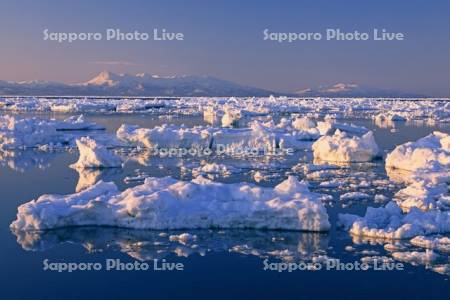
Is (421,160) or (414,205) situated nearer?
(414,205)

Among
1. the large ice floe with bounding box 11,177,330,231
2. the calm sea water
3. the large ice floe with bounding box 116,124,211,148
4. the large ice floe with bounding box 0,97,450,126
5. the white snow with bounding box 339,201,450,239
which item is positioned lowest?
the calm sea water

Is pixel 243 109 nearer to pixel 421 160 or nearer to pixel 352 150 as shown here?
pixel 352 150

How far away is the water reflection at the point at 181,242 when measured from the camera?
8.93 metres

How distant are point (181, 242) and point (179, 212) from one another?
889 mm

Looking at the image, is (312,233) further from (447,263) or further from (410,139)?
(410,139)

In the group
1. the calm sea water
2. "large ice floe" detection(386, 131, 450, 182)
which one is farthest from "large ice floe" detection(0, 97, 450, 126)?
the calm sea water

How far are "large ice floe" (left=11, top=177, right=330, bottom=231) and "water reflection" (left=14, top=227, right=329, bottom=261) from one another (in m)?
0.16

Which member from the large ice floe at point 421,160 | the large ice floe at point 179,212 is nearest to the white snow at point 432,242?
the large ice floe at point 179,212

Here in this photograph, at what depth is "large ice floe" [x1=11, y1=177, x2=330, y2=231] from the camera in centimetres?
998

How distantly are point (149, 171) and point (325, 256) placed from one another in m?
8.37

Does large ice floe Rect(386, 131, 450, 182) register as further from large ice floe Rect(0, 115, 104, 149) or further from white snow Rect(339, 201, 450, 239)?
large ice floe Rect(0, 115, 104, 149)

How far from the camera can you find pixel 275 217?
10.1 m

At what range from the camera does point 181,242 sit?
30.6ft

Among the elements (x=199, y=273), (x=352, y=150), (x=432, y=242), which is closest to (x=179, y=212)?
(x=199, y=273)
